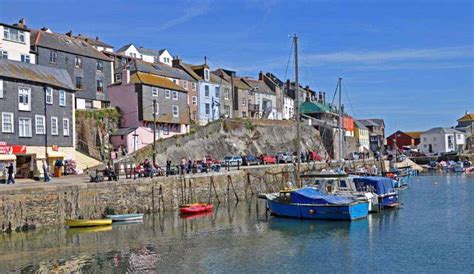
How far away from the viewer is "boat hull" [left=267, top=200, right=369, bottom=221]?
125 feet

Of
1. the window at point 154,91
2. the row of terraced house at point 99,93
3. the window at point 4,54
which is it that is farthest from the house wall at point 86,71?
the window at point 154,91

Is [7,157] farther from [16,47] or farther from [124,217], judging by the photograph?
[16,47]

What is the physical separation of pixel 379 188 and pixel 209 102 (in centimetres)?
4190

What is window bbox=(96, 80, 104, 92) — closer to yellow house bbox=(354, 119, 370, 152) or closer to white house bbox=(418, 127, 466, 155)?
yellow house bbox=(354, 119, 370, 152)

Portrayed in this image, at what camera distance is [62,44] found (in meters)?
62.9

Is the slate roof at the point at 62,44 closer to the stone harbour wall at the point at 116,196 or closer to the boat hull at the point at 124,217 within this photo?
the stone harbour wall at the point at 116,196

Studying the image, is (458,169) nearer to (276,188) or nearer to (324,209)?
(276,188)

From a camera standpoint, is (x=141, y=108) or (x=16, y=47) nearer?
(x=16, y=47)

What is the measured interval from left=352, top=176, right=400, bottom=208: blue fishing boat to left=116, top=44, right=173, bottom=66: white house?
165 ft

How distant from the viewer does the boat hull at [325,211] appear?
38219mm

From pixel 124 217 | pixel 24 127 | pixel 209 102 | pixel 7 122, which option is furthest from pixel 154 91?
pixel 124 217

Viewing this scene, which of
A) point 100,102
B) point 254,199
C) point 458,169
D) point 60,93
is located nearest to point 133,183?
point 60,93

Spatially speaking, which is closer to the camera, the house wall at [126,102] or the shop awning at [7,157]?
the shop awning at [7,157]

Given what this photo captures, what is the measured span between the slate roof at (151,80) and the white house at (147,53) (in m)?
18.6
